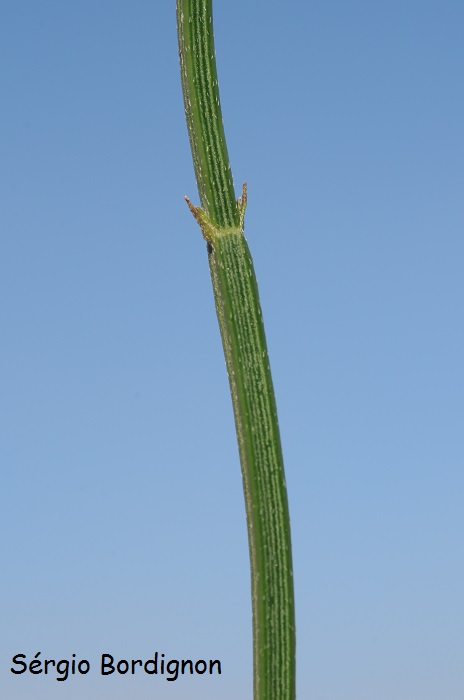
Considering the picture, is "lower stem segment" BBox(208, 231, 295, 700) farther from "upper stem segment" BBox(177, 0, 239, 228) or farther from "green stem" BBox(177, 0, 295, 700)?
"upper stem segment" BBox(177, 0, 239, 228)

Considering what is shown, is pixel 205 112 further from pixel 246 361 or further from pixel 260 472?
pixel 260 472

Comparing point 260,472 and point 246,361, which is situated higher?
point 246,361

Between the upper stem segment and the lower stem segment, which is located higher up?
the upper stem segment

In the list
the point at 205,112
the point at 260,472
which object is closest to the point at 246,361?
the point at 260,472

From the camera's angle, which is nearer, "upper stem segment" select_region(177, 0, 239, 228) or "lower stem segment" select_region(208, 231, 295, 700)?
"lower stem segment" select_region(208, 231, 295, 700)

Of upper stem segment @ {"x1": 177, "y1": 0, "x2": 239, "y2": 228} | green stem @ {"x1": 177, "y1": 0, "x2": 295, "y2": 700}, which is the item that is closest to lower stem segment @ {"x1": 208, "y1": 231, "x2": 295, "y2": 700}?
green stem @ {"x1": 177, "y1": 0, "x2": 295, "y2": 700}

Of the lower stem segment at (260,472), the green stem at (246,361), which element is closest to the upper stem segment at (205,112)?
the green stem at (246,361)

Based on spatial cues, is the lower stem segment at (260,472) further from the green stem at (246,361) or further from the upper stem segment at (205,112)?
the upper stem segment at (205,112)

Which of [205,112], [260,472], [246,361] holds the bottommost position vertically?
[260,472]

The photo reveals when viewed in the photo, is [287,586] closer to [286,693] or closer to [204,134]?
[286,693]
